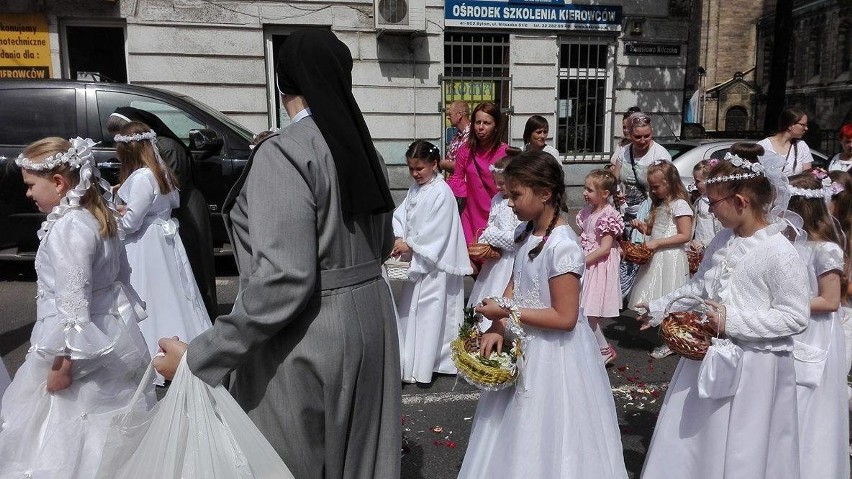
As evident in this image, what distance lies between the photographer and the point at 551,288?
304cm

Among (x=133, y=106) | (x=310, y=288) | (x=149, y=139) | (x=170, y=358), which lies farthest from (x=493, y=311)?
(x=133, y=106)

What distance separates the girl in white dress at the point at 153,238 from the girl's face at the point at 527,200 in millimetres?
2920

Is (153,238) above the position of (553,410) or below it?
above

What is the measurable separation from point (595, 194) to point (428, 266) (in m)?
1.44

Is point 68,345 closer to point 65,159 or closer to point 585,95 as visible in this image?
point 65,159

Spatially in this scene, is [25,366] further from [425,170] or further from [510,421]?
[425,170]

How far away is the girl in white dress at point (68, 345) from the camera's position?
298 centimetres

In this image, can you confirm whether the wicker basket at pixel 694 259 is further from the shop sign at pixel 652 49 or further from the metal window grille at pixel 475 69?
the shop sign at pixel 652 49

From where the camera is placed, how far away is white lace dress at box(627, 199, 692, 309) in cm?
582

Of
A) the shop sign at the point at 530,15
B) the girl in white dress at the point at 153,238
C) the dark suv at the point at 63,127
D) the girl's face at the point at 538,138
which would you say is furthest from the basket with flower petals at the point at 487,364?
the shop sign at the point at 530,15

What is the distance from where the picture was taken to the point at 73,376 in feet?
10.0

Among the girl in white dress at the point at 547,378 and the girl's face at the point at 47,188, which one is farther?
the girl's face at the point at 47,188

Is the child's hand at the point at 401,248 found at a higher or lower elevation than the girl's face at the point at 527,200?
lower

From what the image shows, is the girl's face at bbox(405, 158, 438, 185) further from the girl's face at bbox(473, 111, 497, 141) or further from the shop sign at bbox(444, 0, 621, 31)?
the shop sign at bbox(444, 0, 621, 31)
